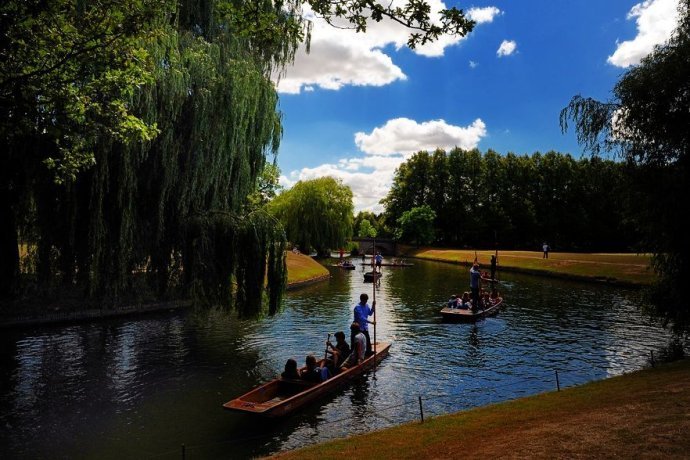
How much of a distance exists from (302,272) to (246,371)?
1101 inches

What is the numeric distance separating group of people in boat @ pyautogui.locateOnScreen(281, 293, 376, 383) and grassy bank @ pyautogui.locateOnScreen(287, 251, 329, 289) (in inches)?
872

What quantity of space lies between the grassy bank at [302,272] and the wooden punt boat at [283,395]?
80.7 feet

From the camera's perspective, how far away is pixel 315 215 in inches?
2854

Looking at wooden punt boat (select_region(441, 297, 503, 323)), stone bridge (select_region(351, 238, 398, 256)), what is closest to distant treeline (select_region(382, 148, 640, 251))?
stone bridge (select_region(351, 238, 398, 256))

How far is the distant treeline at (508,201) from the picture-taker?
92438mm

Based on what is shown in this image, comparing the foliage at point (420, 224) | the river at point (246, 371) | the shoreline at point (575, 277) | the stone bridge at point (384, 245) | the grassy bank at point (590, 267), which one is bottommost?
the river at point (246, 371)

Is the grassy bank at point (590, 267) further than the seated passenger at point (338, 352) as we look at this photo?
Yes

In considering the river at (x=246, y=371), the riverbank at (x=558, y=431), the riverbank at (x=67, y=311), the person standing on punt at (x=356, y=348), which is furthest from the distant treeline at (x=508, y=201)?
the riverbank at (x=558, y=431)

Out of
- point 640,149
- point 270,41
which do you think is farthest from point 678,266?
point 270,41

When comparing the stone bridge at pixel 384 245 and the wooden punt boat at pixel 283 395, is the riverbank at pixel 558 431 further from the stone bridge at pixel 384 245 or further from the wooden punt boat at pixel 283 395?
the stone bridge at pixel 384 245

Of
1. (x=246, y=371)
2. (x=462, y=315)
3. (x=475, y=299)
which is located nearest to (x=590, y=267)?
(x=475, y=299)

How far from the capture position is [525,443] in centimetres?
838

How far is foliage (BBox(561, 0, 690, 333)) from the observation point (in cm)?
1577

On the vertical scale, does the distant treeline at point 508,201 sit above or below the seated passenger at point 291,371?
above
